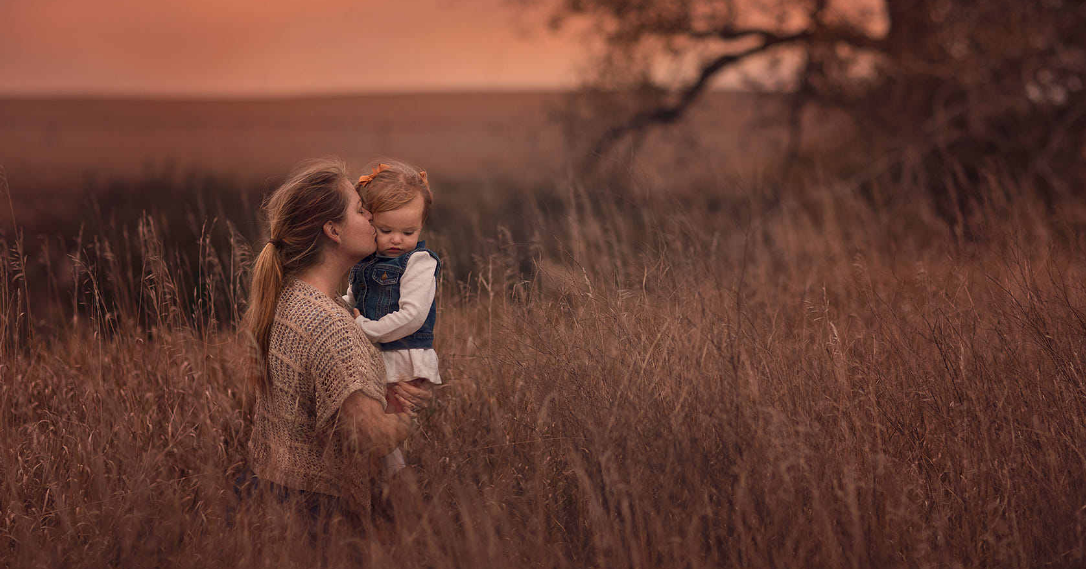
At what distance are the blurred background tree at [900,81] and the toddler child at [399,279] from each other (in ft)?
22.6

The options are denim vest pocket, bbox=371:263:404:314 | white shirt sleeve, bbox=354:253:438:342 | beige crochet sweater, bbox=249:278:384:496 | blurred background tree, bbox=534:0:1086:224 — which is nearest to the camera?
beige crochet sweater, bbox=249:278:384:496

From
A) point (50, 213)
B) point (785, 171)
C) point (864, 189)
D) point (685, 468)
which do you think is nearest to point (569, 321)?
point (685, 468)

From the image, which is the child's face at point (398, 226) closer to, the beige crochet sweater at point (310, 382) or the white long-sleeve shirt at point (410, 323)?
the white long-sleeve shirt at point (410, 323)

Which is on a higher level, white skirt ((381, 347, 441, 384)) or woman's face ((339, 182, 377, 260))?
woman's face ((339, 182, 377, 260))

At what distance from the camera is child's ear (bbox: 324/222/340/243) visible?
2707mm

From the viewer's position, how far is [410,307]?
270 centimetres

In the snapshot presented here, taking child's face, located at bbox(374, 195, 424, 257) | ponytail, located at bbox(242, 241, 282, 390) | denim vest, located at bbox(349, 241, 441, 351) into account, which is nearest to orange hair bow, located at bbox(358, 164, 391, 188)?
child's face, located at bbox(374, 195, 424, 257)

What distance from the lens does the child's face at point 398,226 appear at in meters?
2.74

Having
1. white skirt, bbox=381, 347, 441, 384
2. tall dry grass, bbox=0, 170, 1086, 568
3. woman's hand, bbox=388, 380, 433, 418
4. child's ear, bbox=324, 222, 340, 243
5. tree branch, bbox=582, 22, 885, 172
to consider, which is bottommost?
tall dry grass, bbox=0, 170, 1086, 568

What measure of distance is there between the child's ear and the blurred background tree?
710cm

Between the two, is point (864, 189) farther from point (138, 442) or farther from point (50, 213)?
point (50, 213)

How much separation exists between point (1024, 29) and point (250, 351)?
8497 millimetres

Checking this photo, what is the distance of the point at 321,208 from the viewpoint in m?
2.69

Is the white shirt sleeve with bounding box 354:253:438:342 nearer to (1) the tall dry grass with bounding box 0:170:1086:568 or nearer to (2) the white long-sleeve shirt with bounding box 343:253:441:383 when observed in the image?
(2) the white long-sleeve shirt with bounding box 343:253:441:383
